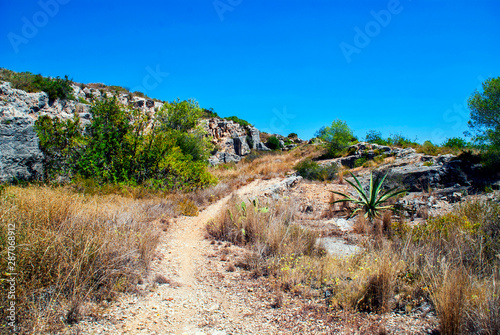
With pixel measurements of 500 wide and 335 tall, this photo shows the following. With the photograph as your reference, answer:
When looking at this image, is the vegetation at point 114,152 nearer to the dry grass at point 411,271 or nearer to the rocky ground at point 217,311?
the rocky ground at point 217,311

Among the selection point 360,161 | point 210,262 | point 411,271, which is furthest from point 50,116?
point 360,161

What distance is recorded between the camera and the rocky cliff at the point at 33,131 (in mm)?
6169

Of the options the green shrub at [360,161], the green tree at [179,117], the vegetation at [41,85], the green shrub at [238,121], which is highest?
the green shrub at [238,121]

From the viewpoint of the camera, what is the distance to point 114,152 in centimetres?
888

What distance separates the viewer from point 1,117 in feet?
20.5

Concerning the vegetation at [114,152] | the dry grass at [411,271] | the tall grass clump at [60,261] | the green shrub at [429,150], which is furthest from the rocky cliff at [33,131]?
the green shrub at [429,150]

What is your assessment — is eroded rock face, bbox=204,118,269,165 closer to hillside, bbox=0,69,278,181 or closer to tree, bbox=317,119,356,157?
hillside, bbox=0,69,278,181

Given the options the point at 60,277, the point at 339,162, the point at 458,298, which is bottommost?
the point at 60,277

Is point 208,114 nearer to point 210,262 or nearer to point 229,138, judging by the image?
point 229,138

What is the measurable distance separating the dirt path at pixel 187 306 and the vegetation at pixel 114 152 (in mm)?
5033

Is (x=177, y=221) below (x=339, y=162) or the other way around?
below

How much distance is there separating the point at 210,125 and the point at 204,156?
14329mm

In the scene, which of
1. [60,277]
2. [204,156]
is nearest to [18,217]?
[60,277]

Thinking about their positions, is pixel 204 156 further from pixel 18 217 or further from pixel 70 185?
pixel 18 217
